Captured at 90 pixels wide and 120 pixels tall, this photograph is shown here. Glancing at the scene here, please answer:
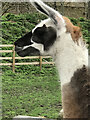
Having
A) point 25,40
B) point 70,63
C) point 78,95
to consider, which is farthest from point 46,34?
point 78,95

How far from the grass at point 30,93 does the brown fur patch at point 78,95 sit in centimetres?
173

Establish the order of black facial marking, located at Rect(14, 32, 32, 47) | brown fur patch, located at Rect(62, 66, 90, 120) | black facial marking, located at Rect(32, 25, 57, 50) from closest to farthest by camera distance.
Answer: brown fur patch, located at Rect(62, 66, 90, 120) → black facial marking, located at Rect(32, 25, 57, 50) → black facial marking, located at Rect(14, 32, 32, 47)

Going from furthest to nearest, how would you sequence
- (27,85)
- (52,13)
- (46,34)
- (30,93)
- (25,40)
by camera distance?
(27,85)
(30,93)
(25,40)
(46,34)
(52,13)

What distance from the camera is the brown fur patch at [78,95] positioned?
193 centimetres

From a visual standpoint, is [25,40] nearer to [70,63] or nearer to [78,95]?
[70,63]

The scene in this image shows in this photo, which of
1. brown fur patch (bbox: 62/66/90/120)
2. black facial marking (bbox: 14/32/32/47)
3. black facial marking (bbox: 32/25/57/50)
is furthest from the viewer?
black facial marking (bbox: 14/32/32/47)

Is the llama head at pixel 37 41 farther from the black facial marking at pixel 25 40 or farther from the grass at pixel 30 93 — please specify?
the grass at pixel 30 93

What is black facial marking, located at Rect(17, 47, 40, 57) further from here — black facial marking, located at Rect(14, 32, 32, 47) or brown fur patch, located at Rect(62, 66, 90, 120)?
brown fur patch, located at Rect(62, 66, 90, 120)

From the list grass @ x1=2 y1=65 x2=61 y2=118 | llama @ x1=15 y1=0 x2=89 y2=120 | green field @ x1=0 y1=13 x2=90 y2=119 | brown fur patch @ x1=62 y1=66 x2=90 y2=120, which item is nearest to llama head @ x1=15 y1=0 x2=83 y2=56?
llama @ x1=15 y1=0 x2=89 y2=120

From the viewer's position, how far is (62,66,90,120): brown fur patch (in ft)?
6.34

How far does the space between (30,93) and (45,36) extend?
15.8 ft

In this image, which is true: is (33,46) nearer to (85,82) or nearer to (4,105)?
(85,82)

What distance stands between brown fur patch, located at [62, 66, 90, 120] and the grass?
173 cm

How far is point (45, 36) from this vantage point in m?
2.21
